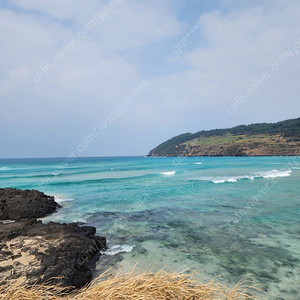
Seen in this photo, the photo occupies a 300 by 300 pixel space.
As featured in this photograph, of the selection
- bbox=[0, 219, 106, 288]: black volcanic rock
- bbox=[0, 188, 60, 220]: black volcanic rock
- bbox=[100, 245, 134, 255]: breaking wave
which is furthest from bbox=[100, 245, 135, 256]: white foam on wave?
bbox=[0, 188, 60, 220]: black volcanic rock

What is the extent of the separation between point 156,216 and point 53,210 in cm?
899

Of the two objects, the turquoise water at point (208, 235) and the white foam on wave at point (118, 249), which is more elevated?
the white foam on wave at point (118, 249)

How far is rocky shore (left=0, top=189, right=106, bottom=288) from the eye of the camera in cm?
651

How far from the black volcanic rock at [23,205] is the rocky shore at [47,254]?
18.0 ft

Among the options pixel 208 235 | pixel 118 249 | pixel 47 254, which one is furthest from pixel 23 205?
pixel 208 235

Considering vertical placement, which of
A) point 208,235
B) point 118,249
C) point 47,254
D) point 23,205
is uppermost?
point 23,205

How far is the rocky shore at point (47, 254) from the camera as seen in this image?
21.4 ft

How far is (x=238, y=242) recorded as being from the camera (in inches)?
393

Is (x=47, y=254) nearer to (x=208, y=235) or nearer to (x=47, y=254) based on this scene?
(x=47, y=254)

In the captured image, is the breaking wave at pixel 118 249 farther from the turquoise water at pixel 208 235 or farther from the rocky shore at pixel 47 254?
the rocky shore at pixel 47 254

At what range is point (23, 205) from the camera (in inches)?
647

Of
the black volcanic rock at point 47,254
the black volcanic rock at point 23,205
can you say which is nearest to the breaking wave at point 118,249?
the black volcanic rock at point 47,254

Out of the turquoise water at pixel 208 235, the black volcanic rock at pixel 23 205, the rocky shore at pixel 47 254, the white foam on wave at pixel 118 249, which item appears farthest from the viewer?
the black volcanic rock at pixel 23 205

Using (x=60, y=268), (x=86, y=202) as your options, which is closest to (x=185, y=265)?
(x=60, y=268)
